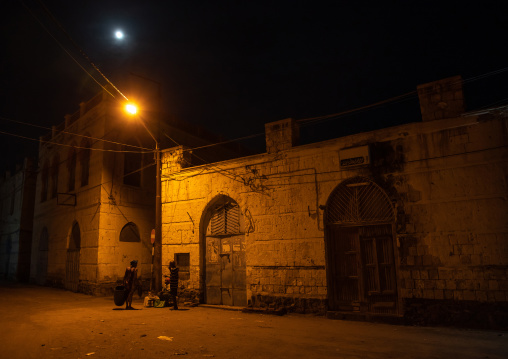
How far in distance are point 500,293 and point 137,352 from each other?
7.95m

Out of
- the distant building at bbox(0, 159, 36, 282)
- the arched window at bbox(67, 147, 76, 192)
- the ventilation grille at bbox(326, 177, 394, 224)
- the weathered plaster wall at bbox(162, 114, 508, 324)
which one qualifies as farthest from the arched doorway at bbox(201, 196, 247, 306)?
the distant building at bbox(0, 159, 36, 282)

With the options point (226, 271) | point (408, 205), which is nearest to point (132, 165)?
point (226, 271)

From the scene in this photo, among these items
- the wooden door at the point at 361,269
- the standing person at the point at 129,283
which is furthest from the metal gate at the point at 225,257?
the wooden door at the point at 361,269

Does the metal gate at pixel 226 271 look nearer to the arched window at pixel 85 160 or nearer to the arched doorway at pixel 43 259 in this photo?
the arched window at pixel 85 160

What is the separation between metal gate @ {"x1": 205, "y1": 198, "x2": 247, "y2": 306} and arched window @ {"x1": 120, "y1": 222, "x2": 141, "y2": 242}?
592cm

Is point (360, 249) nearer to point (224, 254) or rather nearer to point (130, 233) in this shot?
point (224, 254)

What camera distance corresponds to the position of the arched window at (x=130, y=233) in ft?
56.3

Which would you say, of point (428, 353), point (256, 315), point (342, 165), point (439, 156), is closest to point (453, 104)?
point (439, 156)

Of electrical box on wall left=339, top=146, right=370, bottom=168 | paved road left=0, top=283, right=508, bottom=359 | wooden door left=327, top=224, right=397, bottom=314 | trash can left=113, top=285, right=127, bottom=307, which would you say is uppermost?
electrical box on wall left=339, top=146, right=370, bottom=168

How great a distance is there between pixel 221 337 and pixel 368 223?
5.19 meters

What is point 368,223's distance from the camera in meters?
10.0

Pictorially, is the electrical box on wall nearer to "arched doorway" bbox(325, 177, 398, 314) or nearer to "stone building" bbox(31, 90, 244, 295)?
"arched doorway" bbox(325, 177, 398, 314)

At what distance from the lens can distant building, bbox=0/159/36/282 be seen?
24.8 meters

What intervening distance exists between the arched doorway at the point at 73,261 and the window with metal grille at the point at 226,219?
8.93 m
